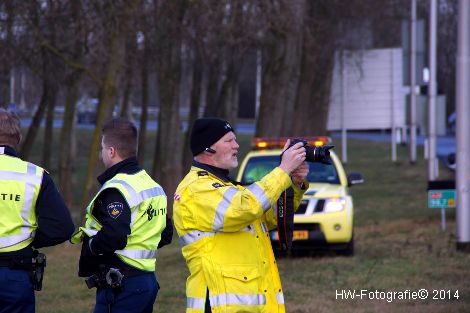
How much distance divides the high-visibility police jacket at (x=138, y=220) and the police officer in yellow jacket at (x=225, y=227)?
0.70 meters

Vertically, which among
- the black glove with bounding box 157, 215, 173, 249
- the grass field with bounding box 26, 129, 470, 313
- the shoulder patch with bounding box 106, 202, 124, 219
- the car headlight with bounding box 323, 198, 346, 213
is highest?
the shoulder patch with bounding box 106, 202, 124, 219

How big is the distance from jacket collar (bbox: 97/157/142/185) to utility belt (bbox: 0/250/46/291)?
60 cm

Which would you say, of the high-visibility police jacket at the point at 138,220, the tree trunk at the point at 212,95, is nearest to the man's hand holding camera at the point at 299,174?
the high-visibility police jacket at the point at 138,220

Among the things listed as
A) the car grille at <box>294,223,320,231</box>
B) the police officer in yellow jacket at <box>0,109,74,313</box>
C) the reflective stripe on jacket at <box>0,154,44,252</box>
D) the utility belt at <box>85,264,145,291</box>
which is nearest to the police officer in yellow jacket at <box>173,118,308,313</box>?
the utility belt at <box>85,264,145,291</box>

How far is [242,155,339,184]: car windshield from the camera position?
14.9 m

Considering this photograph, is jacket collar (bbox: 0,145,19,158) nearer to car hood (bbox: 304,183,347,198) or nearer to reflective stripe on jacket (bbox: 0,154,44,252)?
reflective stripe on jacket (bbox: 0,154,44,252)

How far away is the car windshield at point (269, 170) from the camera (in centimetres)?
1490

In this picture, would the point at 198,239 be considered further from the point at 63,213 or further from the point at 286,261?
the point at 286,261

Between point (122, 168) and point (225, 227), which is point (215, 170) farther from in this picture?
point (122, 168)

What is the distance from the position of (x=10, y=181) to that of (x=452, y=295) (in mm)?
6221

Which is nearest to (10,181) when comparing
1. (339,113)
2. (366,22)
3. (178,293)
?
(178,293)

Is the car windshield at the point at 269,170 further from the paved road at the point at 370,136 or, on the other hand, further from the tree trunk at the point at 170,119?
the paved road at the point at 370,136

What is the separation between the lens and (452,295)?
11.0 metres

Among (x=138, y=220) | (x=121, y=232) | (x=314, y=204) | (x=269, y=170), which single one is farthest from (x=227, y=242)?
(x=269, y=170)
